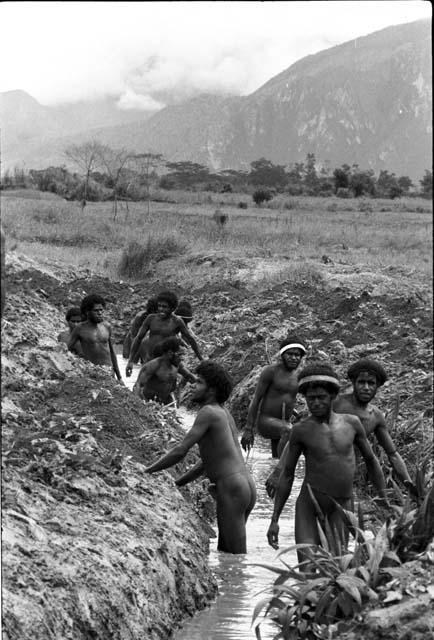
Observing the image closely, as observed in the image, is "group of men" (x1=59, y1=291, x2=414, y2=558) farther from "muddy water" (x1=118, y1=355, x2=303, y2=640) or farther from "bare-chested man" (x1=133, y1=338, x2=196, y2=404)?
"bare-chested man" (x1=133, y1=338, x2=196, y2=404)

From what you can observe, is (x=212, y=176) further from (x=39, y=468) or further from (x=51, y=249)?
(x=39, y=468)

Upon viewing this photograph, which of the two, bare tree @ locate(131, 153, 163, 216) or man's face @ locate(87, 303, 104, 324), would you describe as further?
bare tree @ locate(131, 153, 163, 216)

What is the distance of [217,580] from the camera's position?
7480 millimetres

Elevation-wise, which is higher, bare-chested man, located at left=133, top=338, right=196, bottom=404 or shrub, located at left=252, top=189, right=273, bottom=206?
shrub, located at left=252, top=189, right=273, bottom=206

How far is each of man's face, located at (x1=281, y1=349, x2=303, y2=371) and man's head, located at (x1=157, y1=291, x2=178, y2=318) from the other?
2.05 meters

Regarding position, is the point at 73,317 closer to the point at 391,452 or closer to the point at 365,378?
the point at 365,378

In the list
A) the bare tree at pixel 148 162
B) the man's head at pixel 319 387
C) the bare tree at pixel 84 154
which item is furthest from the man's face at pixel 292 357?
the bare tree at pixel 84 154

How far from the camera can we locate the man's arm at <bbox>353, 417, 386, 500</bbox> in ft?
22.2

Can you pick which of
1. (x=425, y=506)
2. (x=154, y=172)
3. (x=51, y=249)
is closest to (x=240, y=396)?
(x=51, y=249)

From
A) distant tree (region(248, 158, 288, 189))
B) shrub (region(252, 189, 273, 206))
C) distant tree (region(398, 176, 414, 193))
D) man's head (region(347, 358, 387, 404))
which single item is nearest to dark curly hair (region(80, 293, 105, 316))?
distant tree (region(398, 176, 414, 193))

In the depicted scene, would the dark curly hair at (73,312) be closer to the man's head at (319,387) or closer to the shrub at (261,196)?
the man's head at (319,387)

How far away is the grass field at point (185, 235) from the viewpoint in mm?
14367

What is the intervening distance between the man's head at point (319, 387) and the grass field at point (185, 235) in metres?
6.17

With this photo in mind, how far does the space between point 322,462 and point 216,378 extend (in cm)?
99
